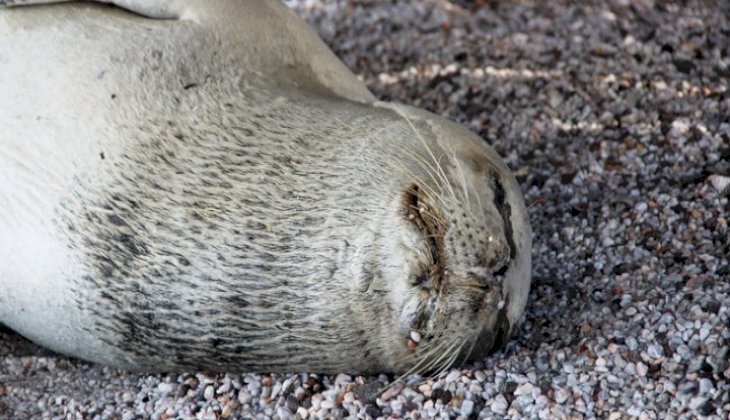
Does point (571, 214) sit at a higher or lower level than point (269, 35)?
lower

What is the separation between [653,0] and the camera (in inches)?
185

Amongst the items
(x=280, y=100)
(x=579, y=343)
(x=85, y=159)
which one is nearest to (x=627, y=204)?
(x=579, y=343)

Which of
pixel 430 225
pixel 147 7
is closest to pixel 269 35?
pixel 147 7

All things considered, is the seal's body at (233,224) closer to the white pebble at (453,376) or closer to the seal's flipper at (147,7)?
the white pebble at (453,376)

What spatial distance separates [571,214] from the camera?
373 centimetres

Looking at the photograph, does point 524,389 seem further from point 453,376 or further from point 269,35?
point 269,35

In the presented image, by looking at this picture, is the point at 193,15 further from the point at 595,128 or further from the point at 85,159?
the point at 595,128

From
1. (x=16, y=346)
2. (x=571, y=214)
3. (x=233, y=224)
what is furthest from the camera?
(x=571, y=214)

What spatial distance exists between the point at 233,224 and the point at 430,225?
50cm

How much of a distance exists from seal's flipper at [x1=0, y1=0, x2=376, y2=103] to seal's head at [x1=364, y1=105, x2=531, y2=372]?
1.81ft

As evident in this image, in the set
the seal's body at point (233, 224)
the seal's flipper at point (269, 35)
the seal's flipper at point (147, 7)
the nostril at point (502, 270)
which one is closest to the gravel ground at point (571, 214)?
the seal's body at point (233, 224)

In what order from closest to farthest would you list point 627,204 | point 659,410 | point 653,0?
point 659,410 < point 627,204 < point 653,0

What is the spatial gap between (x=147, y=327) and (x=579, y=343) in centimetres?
116

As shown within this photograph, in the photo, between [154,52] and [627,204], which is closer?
[154,52]
